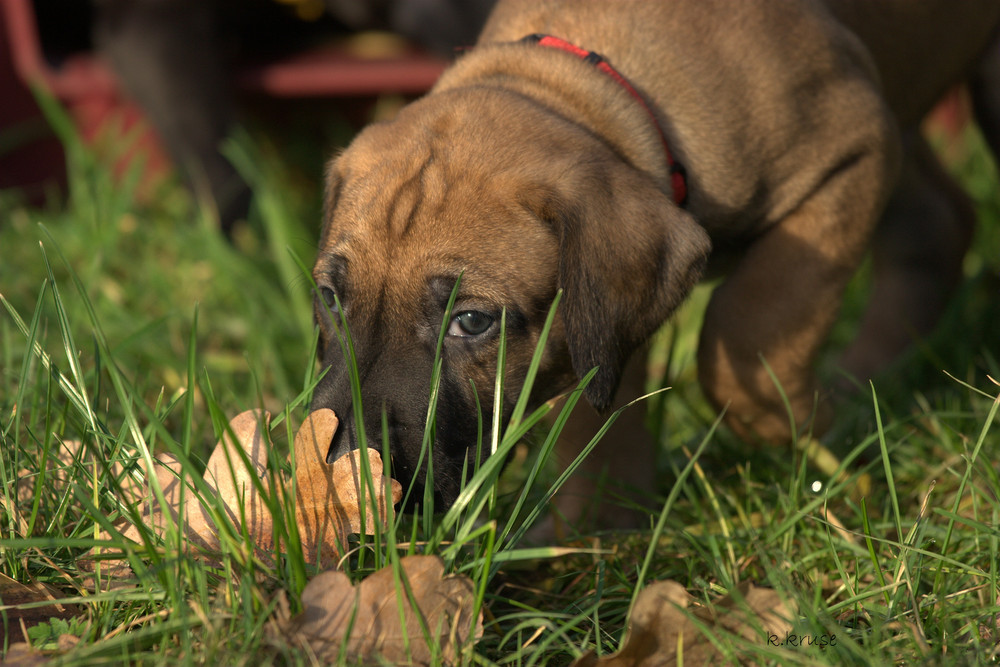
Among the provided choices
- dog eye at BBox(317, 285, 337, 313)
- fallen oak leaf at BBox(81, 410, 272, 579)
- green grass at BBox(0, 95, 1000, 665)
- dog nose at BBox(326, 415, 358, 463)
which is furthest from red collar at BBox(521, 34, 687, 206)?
fallen oak leaf at BBox(81, 410, 272, 579)

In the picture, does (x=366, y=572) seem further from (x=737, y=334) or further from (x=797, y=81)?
(x=797, y=81)

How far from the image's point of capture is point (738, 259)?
317cm

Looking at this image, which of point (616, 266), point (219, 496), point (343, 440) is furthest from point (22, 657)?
point (616, 266)

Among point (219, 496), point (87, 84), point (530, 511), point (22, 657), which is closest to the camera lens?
point (22, 657)

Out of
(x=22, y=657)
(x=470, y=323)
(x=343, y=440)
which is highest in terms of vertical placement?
(x=470, y=323)

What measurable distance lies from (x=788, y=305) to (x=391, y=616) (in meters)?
1.56

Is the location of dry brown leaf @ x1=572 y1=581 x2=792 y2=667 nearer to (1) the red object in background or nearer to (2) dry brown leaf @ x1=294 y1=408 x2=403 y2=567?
(2) dry brown leaf @ x1=294 y1=408 x2=403 y2=567

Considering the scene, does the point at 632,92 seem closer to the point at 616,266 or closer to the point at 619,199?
the point at 619,199

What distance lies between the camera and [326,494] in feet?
6.98

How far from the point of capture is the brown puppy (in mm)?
2410

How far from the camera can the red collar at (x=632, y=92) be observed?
2.81 m

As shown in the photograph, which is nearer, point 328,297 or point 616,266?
point 616,266

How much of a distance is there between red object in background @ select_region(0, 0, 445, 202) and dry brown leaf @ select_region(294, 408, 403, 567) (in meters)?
3.78

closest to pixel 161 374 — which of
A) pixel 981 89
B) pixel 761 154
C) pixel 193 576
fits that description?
pixel 193 576
